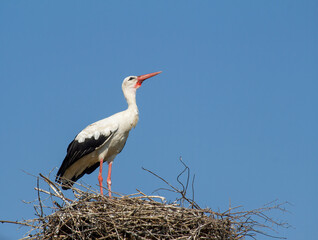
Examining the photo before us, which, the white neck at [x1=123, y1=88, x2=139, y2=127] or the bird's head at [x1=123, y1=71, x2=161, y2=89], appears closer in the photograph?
the white neck at [x1=123, y1=88, x2=139, y2=127]

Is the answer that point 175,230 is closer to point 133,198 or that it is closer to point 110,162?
point 133,198

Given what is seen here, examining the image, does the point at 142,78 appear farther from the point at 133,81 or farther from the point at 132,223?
the point at 132,223

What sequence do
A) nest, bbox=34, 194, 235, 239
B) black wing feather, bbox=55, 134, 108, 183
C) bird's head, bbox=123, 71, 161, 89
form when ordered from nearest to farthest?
nest, bbox=34, 194, 235, 239, black wing feather, bbox=55, 134, 108, 183, bird's head, bbox=123, 71, 161, 89

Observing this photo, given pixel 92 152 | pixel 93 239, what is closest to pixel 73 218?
pixel 93 239

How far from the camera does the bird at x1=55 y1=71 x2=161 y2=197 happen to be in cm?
1015

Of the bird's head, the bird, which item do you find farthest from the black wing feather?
the bird's head

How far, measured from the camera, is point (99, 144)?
10.2 m

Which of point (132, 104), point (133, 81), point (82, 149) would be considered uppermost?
point (133, 81)

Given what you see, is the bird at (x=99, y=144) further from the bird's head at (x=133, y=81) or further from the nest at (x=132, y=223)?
the nest at (x=132, y=223)

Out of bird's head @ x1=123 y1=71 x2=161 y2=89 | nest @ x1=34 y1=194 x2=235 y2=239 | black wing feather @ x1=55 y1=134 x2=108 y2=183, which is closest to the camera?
nest @ x1=34 y1=194 x2=235 y2=239

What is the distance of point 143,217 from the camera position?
24.6ft

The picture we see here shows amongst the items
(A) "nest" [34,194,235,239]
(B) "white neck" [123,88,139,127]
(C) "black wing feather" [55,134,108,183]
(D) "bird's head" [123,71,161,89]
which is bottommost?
(A) "nest" [34,194,235,239]

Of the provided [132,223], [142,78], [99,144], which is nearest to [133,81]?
[142,78]

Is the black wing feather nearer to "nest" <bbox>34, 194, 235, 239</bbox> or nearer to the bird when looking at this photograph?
the bird
